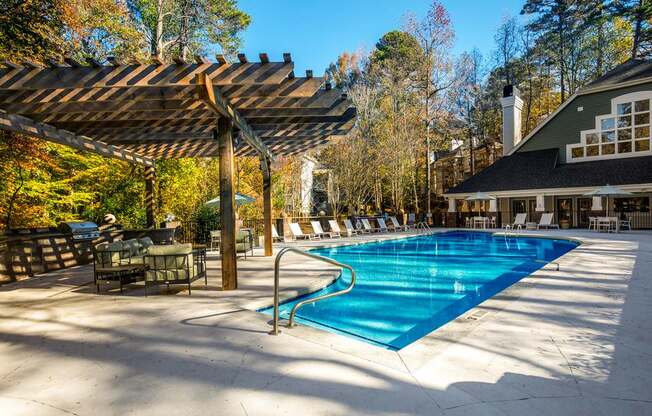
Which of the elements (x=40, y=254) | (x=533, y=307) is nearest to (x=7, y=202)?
(x=40, y=254)

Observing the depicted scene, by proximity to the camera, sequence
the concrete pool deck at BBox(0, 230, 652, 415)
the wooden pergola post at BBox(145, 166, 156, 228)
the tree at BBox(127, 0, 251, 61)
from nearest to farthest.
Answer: the concrete pool deck at BBox(0, 230, 652, 415)
the wooden pergola post at BBox(145, 166, 156, 228)
the tree at BBox(127, 0, 251, 61)

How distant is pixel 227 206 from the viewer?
5.94 m

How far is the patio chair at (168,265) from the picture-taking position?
5.68 metres

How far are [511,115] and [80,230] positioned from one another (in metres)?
25.1

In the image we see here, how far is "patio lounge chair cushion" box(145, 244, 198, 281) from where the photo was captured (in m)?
5.68

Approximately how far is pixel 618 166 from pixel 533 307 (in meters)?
19.2

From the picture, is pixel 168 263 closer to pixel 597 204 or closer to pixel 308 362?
pixel 308 362

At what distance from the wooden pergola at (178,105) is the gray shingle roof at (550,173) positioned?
624 inches

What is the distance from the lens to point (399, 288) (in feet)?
24.4

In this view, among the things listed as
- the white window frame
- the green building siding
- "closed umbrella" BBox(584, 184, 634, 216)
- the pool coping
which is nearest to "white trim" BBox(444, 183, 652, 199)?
"closed umbrella" BBox(584, 184, 634, 216)

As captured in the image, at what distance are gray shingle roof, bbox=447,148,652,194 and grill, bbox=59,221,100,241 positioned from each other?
19.3 metres

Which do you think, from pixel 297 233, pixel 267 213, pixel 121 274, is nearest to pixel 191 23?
pixel 297 233

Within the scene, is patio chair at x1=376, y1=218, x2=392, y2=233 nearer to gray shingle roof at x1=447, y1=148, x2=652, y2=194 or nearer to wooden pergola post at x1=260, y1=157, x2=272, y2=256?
gray shingle roof at x1=447, y1=148, x2=652, y2=194

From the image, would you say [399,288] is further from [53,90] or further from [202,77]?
[53,90]
